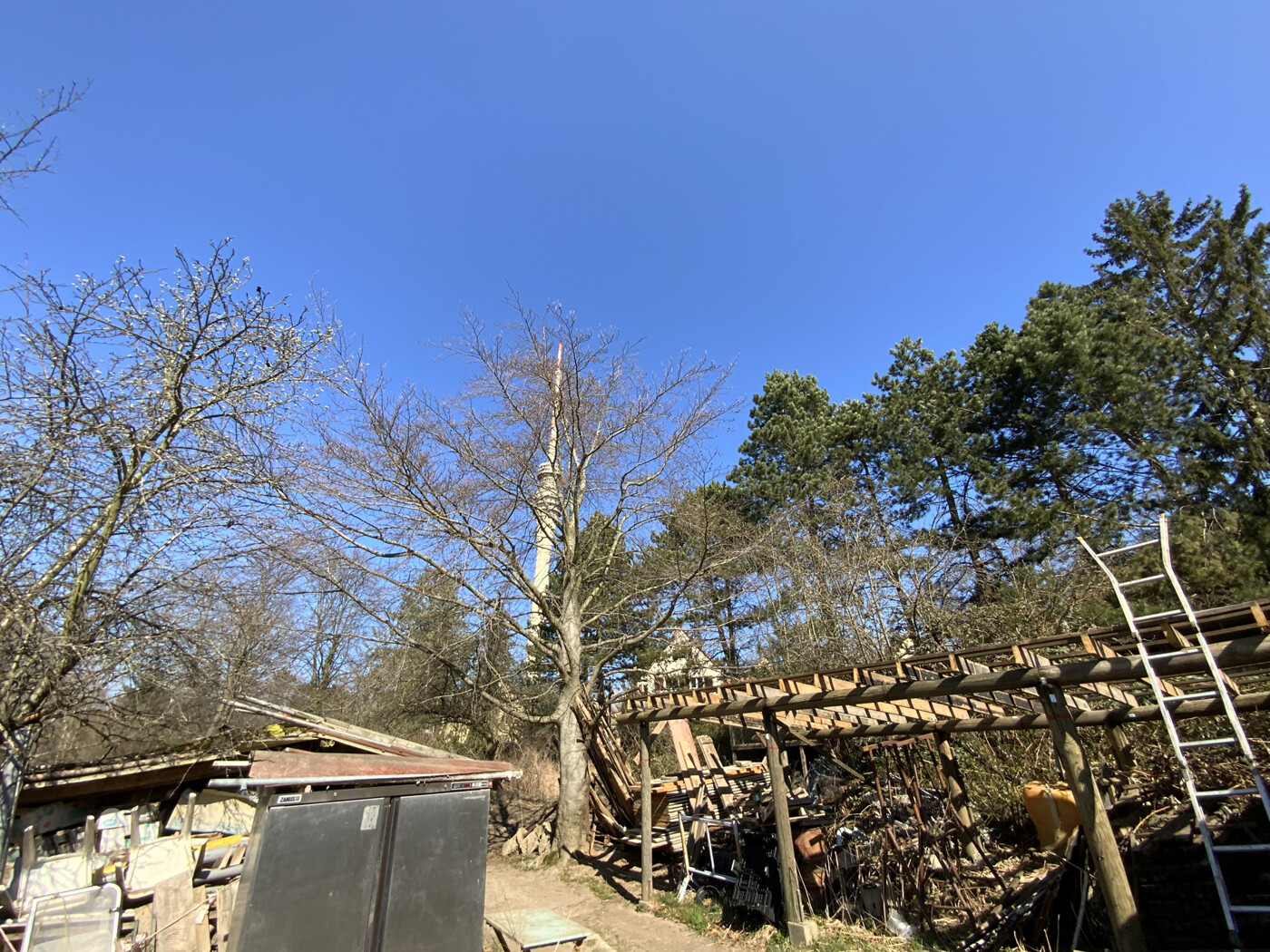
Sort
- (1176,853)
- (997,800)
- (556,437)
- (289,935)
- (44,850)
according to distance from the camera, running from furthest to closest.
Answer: (556,437) → (997,800) → (44,850) → (1176,853) → (289,935)

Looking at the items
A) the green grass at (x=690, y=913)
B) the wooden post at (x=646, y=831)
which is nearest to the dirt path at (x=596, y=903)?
the green grass at (x=690, y=913)

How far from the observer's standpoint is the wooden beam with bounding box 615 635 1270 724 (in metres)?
4.61

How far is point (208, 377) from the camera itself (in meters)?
6.99

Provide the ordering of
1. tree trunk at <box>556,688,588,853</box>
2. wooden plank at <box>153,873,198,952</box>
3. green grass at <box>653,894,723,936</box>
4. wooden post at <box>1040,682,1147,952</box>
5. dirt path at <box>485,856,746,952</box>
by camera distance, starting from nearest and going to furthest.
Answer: wooden post at <box>1040,682,1147,952</box>
wooden plank at <box>153,873,198,952</box>
dirt path at <box>485,856,746,952</box>
green grass at <box>653,894,723,936</box>
tree trunk at <box>556,688,588,853</box>

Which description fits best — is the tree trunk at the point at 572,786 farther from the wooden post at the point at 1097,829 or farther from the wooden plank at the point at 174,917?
the wooden post at the point at 1097,829

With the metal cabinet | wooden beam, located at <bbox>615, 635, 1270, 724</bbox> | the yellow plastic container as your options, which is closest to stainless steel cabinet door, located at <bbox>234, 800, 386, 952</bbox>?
the metal cabinet

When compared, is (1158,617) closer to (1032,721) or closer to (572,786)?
(1032,721)

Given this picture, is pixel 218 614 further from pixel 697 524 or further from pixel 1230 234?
pixel 1230 234

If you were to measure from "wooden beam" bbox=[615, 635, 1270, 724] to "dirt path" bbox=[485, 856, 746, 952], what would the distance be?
3.05 metres

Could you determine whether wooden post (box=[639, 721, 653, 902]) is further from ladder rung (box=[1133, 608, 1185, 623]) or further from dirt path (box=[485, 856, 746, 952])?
ladder rung (box=[1133, 608, 1185, 623])

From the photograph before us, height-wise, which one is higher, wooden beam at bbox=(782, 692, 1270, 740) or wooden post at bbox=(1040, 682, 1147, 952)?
wooden beam at bbox=(782, 692, 1270, 740)

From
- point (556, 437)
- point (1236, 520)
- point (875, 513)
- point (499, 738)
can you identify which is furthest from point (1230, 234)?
point (499, 738)

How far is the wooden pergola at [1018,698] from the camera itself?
5.05m

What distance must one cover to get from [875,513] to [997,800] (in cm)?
839
